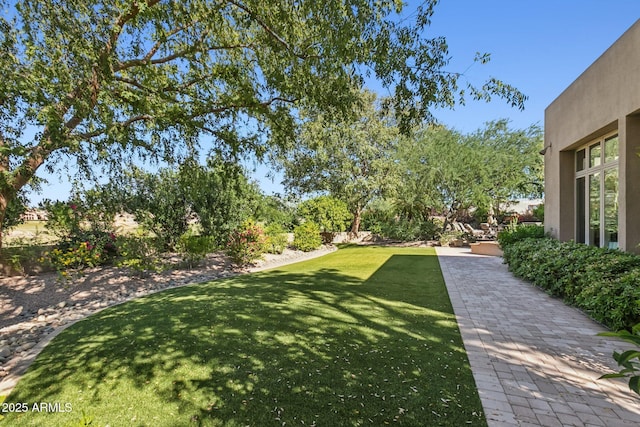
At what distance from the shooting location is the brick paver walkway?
2.81 m

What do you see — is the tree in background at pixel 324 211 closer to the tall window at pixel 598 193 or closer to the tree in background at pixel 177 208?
the tree in background at pixel 177 208

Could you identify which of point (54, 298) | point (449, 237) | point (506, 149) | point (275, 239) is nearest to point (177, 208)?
point (275, 239)

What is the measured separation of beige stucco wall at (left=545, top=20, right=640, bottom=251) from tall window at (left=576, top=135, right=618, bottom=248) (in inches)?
8.5

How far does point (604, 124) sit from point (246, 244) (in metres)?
10.1

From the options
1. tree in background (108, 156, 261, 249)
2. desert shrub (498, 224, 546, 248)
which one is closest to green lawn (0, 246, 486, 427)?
desert shrub (498, 224, 546, 248)

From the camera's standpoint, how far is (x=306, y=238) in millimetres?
17469

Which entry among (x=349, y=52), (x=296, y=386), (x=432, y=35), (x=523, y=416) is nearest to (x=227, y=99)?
(x=349, y=52)

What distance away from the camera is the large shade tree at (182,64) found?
4512mm

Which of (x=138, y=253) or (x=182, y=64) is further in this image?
(x=138, y=253)

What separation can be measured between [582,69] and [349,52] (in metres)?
7.30

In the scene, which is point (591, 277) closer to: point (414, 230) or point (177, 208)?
point (177, 208)

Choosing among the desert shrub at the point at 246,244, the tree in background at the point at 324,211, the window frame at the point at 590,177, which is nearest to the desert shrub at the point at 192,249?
the desert shrub at the point at 246,244

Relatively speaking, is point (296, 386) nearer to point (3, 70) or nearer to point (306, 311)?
point (306, 311)

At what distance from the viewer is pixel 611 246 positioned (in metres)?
6.96
